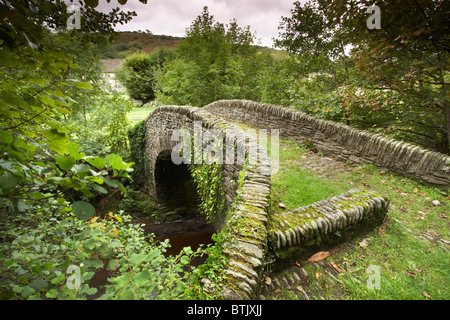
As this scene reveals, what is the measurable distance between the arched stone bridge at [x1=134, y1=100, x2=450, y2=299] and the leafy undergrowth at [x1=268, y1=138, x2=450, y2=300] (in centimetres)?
22

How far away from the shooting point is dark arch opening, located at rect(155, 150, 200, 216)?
9.77 metres

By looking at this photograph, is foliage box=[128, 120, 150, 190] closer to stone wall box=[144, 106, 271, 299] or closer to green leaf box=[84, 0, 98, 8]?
stone wall box=[144, 106, 271, 299]

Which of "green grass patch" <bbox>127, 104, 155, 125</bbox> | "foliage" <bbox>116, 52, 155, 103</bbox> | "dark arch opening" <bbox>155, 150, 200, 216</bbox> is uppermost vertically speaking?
"foliage" <bbox>116, 52, 155, 103</bbox>

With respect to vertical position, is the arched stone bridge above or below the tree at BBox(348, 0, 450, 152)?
below

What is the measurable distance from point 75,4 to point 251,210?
256cm

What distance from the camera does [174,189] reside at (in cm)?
1053

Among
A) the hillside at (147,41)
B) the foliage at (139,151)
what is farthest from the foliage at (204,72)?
the hillside at (147,41)

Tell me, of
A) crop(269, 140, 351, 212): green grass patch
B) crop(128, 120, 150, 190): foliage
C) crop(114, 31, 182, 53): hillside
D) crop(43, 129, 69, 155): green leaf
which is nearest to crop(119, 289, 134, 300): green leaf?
crop(43, 129, 69, 155): green leaf

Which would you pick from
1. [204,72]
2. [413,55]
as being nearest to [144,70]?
[204,72]

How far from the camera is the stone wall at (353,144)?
396 centimetres

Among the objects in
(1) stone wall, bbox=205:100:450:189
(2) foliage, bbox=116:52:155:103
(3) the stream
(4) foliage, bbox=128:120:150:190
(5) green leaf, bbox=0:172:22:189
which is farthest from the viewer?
(2) foliage, bbox=116:52:155:103
